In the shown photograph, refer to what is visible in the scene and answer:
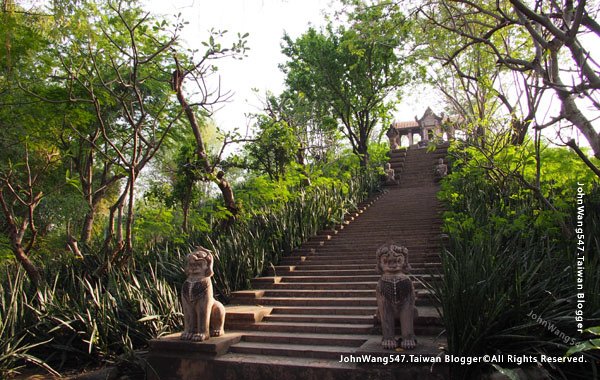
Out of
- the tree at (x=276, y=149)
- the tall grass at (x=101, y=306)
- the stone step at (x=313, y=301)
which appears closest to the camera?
the tall grass at (x=101, y=306)

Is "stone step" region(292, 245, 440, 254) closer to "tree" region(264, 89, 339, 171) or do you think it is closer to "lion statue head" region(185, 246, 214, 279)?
"lion statue head" region(185, 246, 214, 279)

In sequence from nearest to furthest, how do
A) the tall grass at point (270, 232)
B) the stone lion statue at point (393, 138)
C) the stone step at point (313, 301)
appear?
the stone step at point (313, 301), the tall grass at point (270, 232), the stone lion statue at point (393, 138)

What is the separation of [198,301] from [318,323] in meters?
1.73

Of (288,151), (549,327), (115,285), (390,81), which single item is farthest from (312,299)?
(390,81)

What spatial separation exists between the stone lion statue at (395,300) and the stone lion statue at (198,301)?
2142mm

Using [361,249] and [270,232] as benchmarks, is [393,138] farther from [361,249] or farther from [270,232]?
[270,232]

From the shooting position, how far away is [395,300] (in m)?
4.23

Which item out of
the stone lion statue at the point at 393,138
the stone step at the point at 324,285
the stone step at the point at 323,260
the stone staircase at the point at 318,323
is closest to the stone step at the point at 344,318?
the stone staircase at the point at 318,323

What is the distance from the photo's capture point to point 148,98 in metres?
14.1

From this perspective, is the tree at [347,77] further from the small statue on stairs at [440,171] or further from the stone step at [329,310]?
the stone step at [329,310]

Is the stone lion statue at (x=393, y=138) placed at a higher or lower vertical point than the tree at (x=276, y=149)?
higher

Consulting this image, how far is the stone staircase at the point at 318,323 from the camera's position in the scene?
4.41m

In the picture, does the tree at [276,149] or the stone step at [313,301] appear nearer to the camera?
the stone step at [313,301]

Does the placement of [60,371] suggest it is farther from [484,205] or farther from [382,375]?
[484,205]
